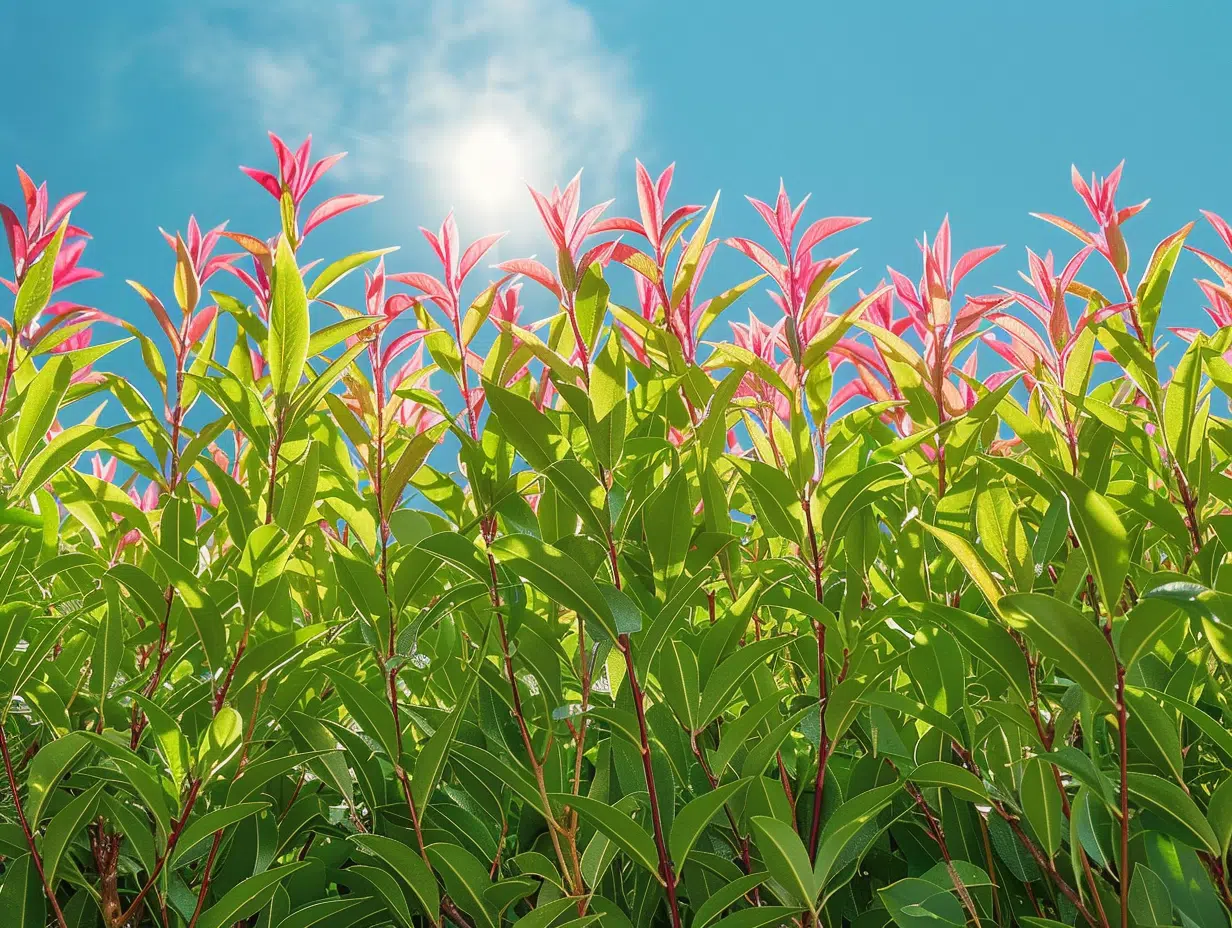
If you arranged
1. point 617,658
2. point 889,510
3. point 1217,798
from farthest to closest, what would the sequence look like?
point 889,510
point 617,658
point 1217,798

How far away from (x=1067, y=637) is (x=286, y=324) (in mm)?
989

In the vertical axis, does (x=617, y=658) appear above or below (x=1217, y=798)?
above

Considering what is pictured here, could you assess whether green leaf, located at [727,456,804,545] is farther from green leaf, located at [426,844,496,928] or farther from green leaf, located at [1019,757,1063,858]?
green leaf, located at [426,844,496,928]

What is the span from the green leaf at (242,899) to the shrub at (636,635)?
0.04ft

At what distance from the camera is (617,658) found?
1.22 metres

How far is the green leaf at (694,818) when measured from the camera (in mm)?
982

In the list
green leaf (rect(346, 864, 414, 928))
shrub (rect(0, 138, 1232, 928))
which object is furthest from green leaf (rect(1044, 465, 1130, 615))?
green leaf (rect(346, 864, 414, 928))

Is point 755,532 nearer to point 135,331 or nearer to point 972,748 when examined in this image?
point 972,748

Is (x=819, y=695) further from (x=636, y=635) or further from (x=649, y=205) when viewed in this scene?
(x=649, y=205)

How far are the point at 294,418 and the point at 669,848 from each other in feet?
2.41

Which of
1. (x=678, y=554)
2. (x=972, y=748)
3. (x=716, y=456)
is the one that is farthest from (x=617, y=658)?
(x=972, y=748)

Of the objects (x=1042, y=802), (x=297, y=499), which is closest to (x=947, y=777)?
(x=1042, y=802)

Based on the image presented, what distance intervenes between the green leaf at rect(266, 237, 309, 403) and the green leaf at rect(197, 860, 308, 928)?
0.60m

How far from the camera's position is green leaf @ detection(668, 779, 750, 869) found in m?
0.98
